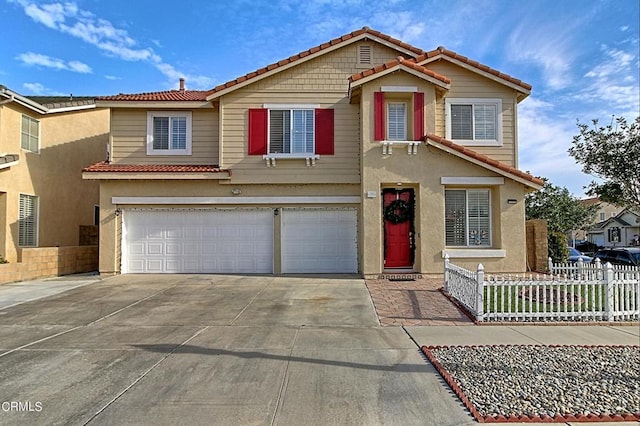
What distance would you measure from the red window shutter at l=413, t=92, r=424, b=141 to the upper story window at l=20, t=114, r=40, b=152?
1328 centimetres

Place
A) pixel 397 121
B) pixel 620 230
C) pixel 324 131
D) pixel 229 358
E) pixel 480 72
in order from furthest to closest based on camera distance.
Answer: pixel 620 230
pixel 480 72
pixel 324 131
pixel 397 121
pixel 229 358

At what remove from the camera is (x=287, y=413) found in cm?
405

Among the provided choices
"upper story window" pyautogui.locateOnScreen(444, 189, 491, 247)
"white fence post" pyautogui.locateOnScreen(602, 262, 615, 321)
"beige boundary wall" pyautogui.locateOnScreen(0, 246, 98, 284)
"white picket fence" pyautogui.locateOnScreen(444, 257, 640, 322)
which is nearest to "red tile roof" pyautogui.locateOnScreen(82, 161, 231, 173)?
"beige boundary wall" pyautogui.locateOnScreen(0, 246, 98, 284)

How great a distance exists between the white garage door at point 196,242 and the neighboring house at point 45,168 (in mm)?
3800

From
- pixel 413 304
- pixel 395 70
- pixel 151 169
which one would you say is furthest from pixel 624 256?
pixel 151 169

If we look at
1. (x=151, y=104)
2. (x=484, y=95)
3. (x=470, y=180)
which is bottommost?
(x=470, y=180)

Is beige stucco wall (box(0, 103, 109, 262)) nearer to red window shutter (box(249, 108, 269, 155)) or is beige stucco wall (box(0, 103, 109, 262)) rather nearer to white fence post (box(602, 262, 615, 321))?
red window shutter (box(249, 108, 269, 155))

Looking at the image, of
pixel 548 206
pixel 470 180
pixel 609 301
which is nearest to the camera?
pixel 609 301

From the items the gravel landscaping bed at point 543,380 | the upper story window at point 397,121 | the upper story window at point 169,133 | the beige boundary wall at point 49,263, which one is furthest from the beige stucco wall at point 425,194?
the beige boundary wall at point 49,263

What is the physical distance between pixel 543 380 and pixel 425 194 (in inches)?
323

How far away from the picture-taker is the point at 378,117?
41.8 feet

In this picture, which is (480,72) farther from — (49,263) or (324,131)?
(49,263)

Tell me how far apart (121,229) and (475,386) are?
40.7 ft

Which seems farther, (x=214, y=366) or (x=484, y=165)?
(x=484, y=165)
